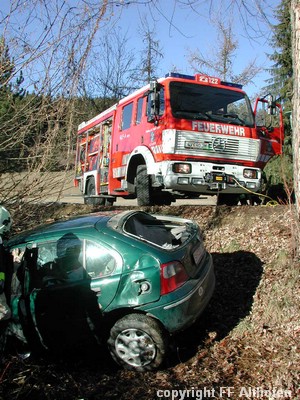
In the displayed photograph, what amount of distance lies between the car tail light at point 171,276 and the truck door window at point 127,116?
6132 millimetres

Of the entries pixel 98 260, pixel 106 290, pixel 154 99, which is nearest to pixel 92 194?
pixel 154 99

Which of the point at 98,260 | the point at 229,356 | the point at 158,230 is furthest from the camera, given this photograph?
the point at 158,230

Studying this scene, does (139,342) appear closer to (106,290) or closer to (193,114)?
(106,290)

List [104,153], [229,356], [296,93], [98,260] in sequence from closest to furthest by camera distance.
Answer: [98,260] → [229,356] → [296,93] → [104,153]

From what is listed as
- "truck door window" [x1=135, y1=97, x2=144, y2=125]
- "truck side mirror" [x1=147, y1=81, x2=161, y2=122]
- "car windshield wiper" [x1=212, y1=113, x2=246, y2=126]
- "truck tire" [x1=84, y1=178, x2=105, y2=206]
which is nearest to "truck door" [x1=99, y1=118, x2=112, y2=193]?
"truck tire" [x1=84, y1=178, x2=105, y2=206]

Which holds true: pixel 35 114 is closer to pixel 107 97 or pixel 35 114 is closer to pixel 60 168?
pixel 60 168

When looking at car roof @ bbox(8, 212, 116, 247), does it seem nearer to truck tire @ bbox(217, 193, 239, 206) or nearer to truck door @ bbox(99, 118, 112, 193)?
truck tire @ bbox(217, 193, 239, 206)

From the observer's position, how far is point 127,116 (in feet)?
33.0

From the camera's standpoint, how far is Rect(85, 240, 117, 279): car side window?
4285 mm

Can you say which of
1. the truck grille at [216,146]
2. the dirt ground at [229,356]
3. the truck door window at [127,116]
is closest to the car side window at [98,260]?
the dirt ground at [229,356]

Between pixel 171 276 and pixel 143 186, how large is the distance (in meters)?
4.72

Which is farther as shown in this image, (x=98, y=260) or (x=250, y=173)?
(x=250, y=173)

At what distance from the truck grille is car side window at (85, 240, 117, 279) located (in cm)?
417

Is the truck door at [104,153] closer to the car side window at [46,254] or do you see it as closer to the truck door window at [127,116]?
the truck door window at [127,116]
